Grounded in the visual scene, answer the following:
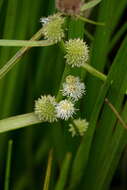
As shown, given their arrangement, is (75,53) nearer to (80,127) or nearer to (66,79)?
(66,79)

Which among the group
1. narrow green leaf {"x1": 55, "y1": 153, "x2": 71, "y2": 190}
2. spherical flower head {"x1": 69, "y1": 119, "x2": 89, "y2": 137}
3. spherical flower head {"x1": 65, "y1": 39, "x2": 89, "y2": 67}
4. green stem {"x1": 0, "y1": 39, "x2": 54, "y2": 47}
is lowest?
narrow green leaf {"x1": 55, "y1": 153, "x2": 71, "y2": 190}

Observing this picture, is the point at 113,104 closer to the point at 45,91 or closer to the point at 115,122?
the point at 115,122

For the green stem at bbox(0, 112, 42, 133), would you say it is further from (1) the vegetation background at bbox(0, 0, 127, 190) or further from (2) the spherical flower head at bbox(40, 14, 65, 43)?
(2) the spherical flower head at bbox(40, 14, 65, 43)

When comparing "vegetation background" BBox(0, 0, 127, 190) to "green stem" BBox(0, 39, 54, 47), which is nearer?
"green stem" BBox(0, 39, 54, 47)

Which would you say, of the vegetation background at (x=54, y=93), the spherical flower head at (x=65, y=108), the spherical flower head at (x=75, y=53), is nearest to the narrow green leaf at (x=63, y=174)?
the vegetation background at (x=54, y=93)

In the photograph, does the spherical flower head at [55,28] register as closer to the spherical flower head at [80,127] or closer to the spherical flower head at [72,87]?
the spherical flower head at [72,87]

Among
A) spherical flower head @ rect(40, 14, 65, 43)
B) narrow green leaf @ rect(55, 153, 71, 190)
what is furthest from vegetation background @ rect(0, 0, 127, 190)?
spherical flower head @ rect(40, 14, 65, 43)

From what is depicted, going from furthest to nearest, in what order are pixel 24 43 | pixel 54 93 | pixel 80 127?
pixel 54 93 → pixel 80 127 → pixel 24 43

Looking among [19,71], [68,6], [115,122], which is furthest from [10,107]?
[68,6]

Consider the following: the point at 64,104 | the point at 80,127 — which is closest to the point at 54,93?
the point at 80,127

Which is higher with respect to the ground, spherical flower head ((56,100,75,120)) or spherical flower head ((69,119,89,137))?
spherical flower head ((56,100,75,120))
